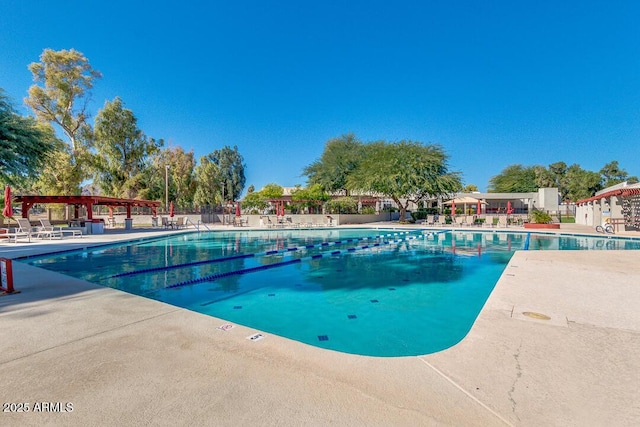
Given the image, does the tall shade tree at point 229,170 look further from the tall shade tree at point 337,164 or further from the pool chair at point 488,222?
the pool chair at point 488,222

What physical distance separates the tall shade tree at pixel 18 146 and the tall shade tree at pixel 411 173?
20.2 m

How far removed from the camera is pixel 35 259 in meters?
9.70

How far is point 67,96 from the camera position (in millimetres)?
25547

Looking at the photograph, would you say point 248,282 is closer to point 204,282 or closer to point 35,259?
point 204,282

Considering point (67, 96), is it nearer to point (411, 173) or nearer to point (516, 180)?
point (411, 173)

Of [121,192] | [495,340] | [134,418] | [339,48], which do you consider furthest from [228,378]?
[121,192]

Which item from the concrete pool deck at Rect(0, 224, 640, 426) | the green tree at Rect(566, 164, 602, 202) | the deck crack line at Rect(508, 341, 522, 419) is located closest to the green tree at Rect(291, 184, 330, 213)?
the concrete pool deck at Rect(0, 224, 640, 426)

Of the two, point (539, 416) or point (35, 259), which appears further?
point (35, 259)

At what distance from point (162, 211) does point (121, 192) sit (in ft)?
13.4

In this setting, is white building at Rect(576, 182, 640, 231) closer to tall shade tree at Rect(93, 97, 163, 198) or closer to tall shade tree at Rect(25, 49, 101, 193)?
tall shade tree at Rect(93, 97, 163, 198)

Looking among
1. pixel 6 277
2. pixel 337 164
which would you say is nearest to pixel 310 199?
pixel 337 164

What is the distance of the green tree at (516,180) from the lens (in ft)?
188

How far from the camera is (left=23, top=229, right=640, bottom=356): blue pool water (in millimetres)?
4641

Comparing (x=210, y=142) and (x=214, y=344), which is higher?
(x=210, y=142)
